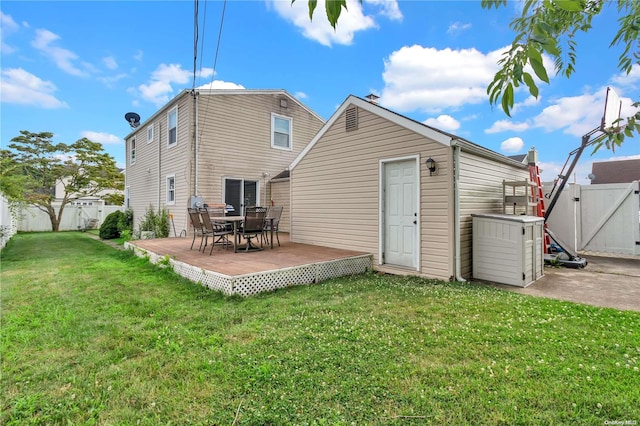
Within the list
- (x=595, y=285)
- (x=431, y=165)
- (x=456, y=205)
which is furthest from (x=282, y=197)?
(x=595, y=285)

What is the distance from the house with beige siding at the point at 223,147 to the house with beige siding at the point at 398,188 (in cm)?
400

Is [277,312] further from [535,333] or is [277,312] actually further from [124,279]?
[124,279]

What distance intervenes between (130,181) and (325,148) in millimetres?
13304

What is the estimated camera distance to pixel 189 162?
10.5 meters

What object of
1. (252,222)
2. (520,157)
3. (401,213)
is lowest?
(252,222)

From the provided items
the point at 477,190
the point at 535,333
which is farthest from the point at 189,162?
the point at 535,333

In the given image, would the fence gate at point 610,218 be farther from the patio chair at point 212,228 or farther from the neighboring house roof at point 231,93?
the neighboring house roof at point 231,93

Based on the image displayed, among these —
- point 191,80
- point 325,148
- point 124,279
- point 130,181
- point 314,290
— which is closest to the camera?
point 314,290

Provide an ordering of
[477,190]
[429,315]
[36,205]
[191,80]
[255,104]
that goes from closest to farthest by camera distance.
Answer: [429,315] < [477,190] < [191,80] < [255,104] < [36,205]

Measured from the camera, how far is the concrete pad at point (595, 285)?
4473mm

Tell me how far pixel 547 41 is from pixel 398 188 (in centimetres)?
560

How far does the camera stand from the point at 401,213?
6391 mm

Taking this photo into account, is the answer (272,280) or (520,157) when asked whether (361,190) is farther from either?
(520,157)

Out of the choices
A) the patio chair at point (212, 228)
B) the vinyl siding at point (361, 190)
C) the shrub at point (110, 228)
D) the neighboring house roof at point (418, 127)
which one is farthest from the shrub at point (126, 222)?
the neighboring house roof at point (418, 127)
